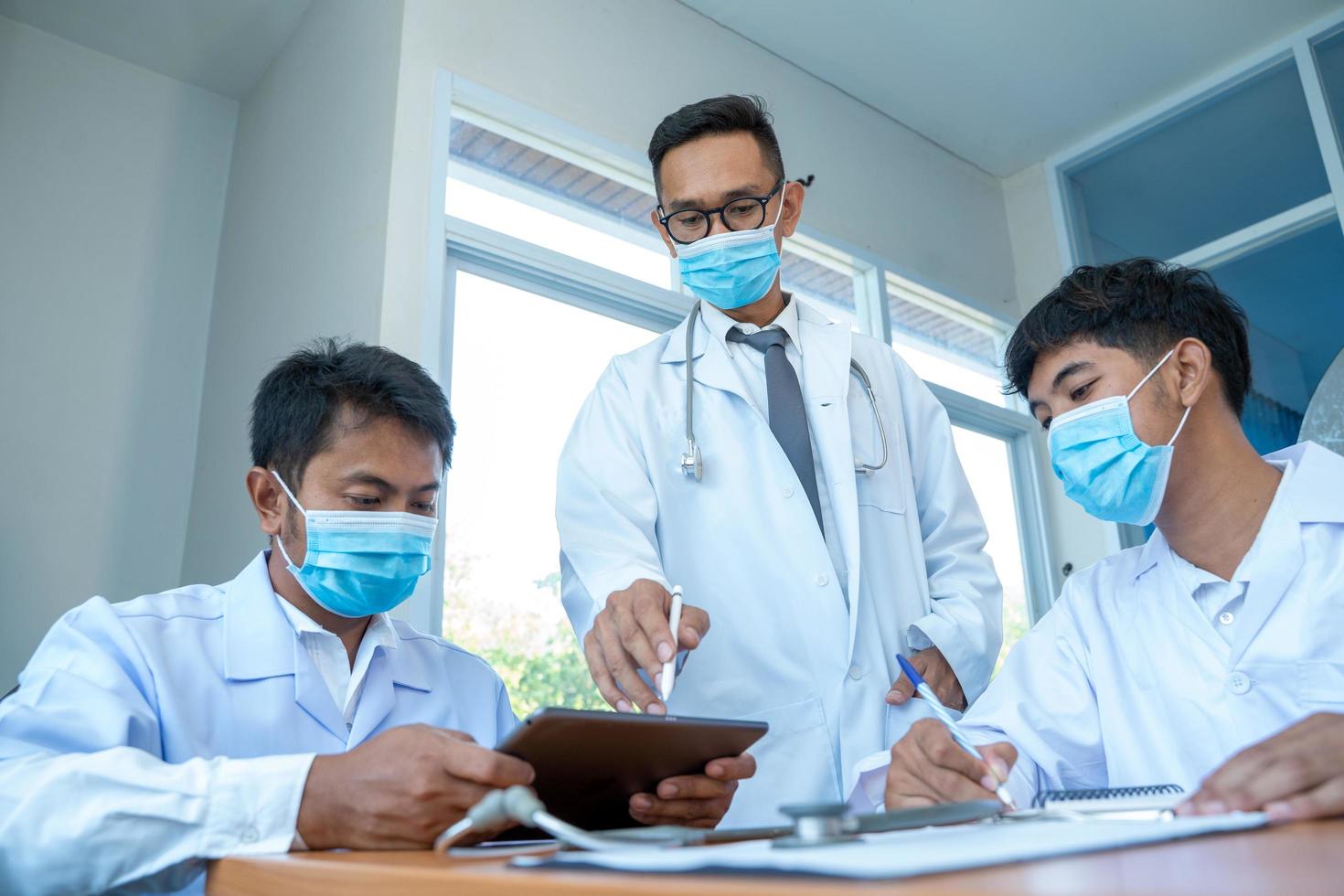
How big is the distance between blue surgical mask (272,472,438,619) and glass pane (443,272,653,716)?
41.7 inches

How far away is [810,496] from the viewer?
5.60ft

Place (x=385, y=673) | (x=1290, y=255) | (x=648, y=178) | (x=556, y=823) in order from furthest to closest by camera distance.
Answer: (x=1290, y=255), (x=648, y=178), (x=385, y=673), (x=556, y=823)

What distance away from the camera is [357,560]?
1450 millimetres

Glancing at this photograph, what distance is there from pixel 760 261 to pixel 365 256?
46.3 inches

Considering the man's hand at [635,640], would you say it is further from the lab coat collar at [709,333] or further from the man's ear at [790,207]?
the man's ear at [790,207]

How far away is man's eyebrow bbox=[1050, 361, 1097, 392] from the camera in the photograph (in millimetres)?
1527

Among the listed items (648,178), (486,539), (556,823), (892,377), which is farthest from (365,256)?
(556,823)

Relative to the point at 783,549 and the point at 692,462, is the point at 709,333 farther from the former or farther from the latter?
the point at 783,549

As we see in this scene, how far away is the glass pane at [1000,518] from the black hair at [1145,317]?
2560mm

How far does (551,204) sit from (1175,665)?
7.12ft

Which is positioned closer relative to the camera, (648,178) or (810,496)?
(810,496)

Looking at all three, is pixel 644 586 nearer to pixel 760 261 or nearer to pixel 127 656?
pixel 127 656

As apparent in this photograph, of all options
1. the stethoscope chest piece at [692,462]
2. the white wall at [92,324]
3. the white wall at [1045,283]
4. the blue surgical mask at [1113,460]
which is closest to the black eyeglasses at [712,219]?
the stethoscope chest piece at [692,462]

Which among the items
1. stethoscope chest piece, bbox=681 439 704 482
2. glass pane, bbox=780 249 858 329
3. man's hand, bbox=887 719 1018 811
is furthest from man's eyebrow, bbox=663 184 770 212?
glass pane, bbox=780 249 858 329
